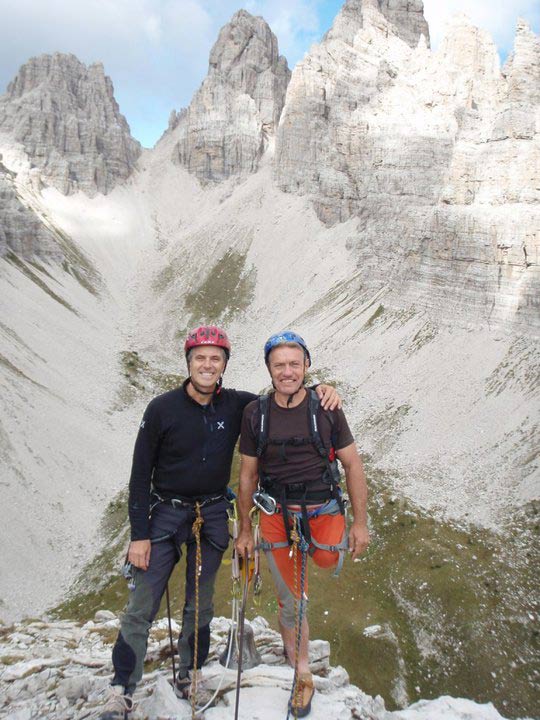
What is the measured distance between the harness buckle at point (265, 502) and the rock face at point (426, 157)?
39.8 meters

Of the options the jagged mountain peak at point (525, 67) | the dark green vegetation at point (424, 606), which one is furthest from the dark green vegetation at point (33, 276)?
the jagged mountain peak at point (525, 67)

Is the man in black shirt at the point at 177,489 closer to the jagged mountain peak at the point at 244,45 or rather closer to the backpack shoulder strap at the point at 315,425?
the backpack shoulder strap at the point at 315,425

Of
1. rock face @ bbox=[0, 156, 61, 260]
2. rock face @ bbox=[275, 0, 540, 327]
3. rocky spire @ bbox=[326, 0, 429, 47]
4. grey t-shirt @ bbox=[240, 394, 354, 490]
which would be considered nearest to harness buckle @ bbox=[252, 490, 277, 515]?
grey t-shirt @ bbox=[240, 394, 354, 490]

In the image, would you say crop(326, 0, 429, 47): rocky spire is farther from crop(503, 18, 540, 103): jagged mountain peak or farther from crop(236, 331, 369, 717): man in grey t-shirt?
crop(236, 331, 369, 717): man in grey t-shirt

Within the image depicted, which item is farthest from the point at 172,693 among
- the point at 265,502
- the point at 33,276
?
the point at 33,276

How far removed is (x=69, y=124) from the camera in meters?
104

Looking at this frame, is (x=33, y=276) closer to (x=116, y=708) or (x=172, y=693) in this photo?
(x=172, y=693)

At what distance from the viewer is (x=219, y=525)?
702cm

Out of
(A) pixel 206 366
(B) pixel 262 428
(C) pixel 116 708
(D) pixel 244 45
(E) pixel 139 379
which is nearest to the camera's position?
(C) pixel 116 708

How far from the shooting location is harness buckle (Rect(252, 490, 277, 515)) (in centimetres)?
677

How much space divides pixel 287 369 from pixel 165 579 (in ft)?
12.0

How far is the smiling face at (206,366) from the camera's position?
6652 mm

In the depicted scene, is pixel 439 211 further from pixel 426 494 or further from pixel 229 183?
pixel 229 183

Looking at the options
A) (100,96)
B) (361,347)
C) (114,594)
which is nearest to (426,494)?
(114,594)
